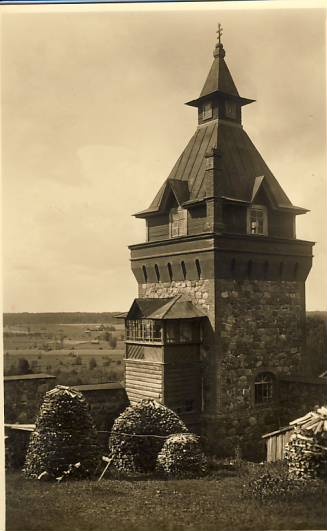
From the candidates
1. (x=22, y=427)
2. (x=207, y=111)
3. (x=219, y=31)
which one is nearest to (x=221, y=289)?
(x=207, y=111)

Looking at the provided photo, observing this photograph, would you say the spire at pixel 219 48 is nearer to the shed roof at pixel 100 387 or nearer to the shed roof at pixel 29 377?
the shed roof at pixel 29 377

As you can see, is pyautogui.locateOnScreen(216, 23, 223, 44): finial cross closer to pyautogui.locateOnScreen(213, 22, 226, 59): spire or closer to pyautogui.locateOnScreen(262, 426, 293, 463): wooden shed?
pyautogui.locateOnScreen(213, 22, 226, 59): spire

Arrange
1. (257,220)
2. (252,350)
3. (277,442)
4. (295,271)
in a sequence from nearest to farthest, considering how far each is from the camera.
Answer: (277,442) → (252,350) → (257,220) → (295,271)

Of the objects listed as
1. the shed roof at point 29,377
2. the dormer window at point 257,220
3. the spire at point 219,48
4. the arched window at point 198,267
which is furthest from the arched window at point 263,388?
the spire at point 219,48

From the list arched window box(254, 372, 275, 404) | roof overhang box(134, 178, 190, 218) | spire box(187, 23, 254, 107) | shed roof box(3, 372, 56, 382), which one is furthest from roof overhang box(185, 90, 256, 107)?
shed roof box(3, 372, 56, 382)

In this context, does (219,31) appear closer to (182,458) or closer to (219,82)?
(219,82)

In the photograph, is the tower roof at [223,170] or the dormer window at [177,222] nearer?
the tower roof at [223,170]
